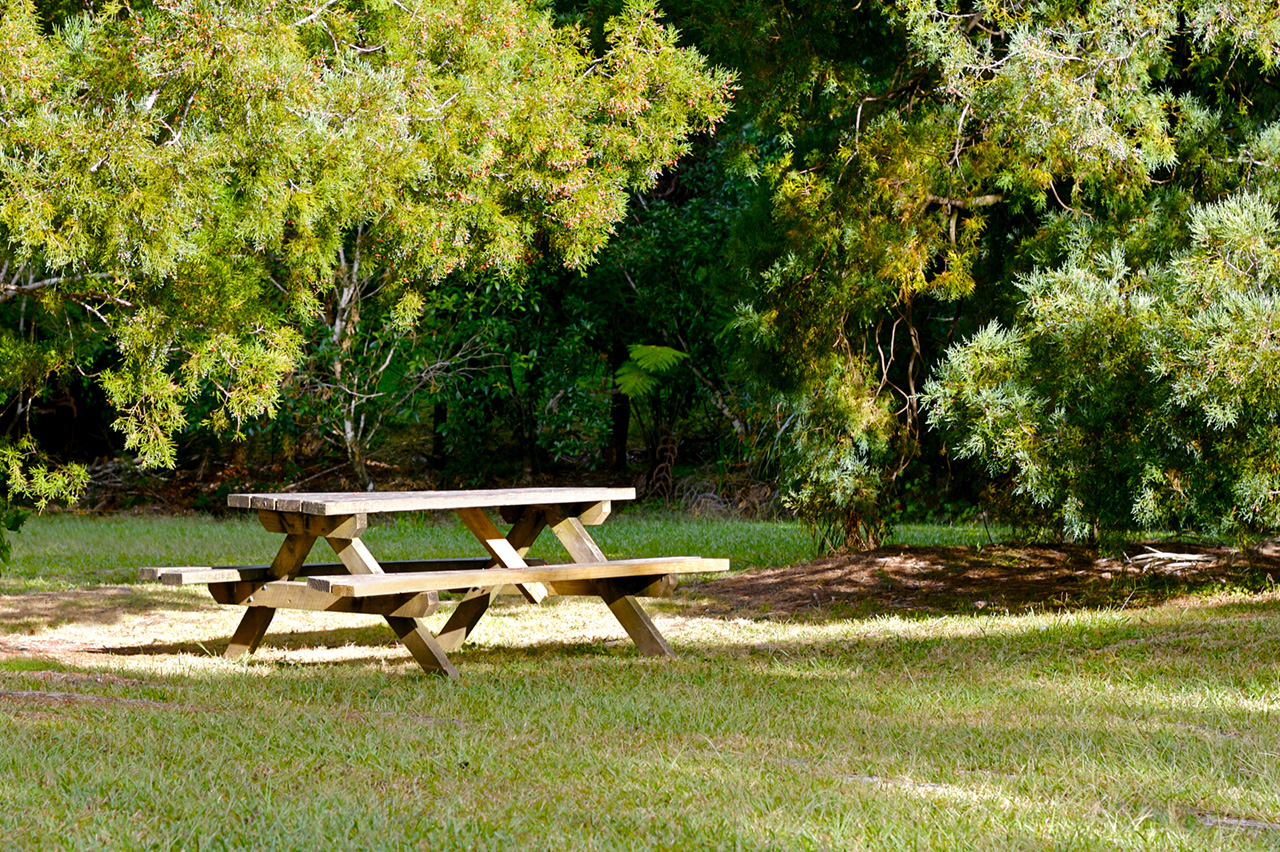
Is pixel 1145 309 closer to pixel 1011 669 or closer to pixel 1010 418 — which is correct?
pixel 1010 418

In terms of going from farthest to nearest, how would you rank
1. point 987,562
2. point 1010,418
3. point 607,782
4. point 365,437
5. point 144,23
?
point 365,437 → point 987,562 → point 1010,418 → point 144,23 → point 607,782

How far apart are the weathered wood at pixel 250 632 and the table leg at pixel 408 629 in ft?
3.10

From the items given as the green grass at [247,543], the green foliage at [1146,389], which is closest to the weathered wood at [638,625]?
the green foliage at [1146,389]

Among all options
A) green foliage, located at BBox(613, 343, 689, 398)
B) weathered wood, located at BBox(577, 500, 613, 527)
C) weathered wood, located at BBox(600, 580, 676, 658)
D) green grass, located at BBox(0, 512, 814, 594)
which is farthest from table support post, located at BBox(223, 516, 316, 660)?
green foliage, located at BBox(613, 343, 689, 398)

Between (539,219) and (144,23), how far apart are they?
10.4 feet

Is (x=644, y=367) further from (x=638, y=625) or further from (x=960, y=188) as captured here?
(x=638, y=625)

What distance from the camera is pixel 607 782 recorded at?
13.6ft

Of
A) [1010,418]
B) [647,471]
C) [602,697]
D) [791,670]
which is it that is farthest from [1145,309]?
[647,471]

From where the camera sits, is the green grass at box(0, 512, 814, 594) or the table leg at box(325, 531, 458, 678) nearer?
the table leg at box(325, 531, 458, 678)

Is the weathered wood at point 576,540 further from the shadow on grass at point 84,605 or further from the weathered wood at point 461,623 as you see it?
the shadow on grass at point 84,605

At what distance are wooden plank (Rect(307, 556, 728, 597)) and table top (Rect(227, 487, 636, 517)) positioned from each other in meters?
0.31

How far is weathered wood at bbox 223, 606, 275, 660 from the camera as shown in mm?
6938

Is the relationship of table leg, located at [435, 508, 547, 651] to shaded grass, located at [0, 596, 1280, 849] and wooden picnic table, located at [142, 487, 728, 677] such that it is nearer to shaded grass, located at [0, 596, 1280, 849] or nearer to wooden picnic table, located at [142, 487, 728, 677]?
wooden picnic table, located at [142, 487, 728, 677]

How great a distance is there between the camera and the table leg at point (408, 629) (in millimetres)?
6163
